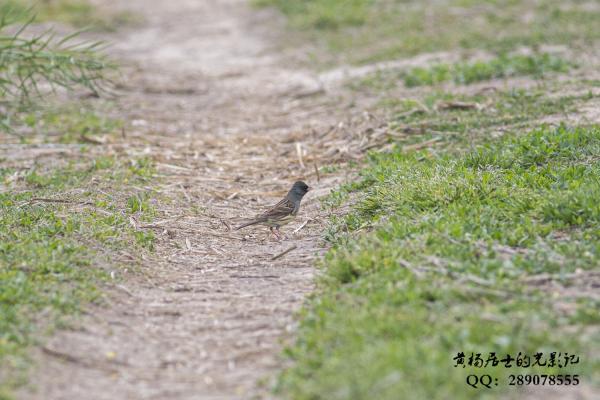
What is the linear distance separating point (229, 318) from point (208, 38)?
15.7 metres

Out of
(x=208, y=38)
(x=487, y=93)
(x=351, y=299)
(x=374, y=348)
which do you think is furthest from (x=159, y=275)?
(x=208, y=38)

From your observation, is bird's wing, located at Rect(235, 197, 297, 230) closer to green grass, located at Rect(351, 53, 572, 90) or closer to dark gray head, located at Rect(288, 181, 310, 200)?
dark gray head, located at Rect(288, 181, 310, 200)

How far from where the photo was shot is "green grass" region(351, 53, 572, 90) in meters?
12.8

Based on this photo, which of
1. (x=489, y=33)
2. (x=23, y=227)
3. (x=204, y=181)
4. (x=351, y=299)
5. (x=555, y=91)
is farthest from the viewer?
(x=489, y=33)

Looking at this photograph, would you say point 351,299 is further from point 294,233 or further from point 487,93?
point 487,93

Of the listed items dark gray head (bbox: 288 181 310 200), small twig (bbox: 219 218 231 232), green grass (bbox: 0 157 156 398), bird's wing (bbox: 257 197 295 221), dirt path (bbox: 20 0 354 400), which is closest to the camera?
dirt path (bbox: 20 0 354 400)

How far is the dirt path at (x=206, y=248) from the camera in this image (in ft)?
17.5

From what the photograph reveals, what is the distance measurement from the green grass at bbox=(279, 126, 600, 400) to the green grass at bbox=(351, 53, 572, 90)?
4.08 m

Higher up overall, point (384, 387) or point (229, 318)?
point (384, 387)

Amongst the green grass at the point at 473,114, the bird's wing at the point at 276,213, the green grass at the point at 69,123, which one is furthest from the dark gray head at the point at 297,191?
the green grass at the point at 69,123

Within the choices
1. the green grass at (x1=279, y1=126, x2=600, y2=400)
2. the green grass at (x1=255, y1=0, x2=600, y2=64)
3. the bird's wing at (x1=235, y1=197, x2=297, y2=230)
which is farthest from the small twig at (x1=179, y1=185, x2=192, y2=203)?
the green grass at (x1=255, y1=0, x2=600, y2=64)

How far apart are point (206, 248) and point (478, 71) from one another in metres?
7.12

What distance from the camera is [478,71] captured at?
1295 cm

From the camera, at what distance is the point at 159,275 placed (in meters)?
7.11
